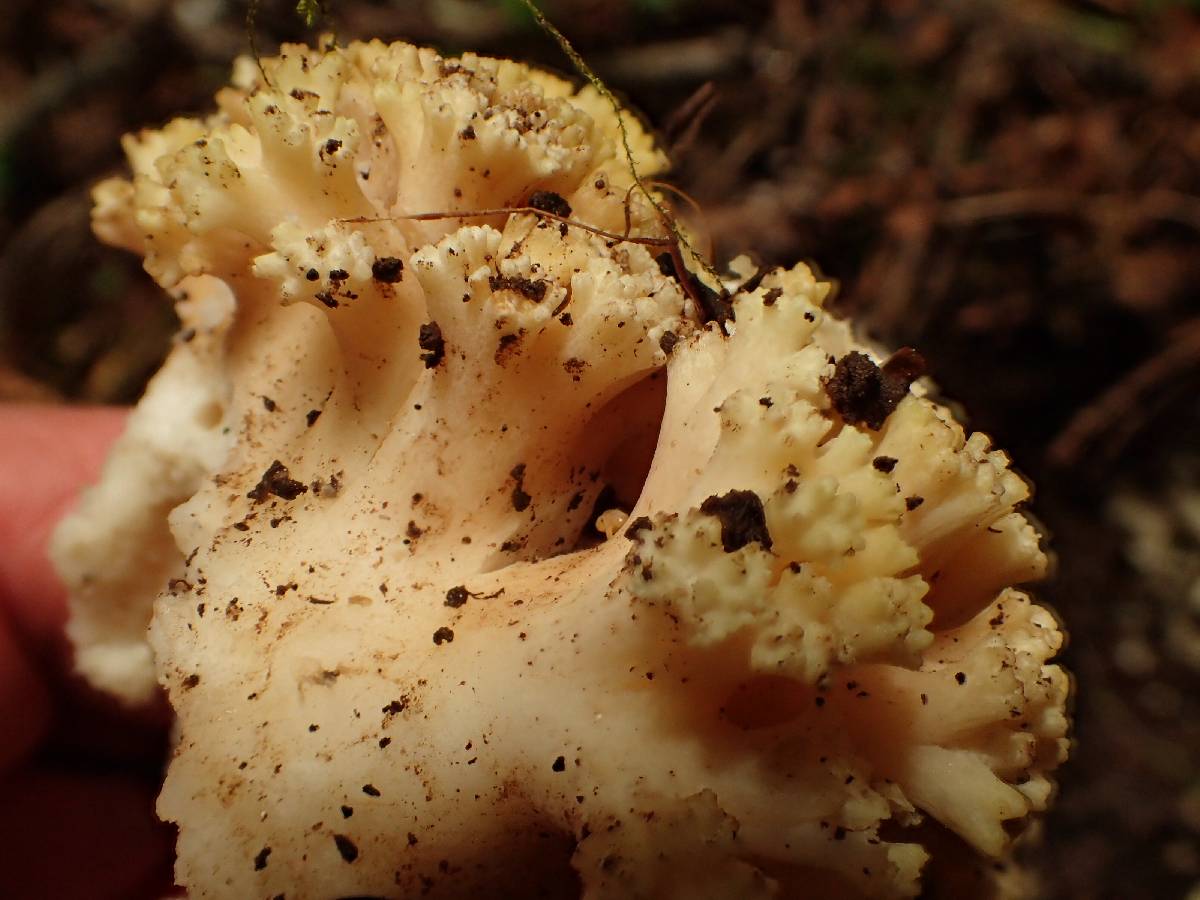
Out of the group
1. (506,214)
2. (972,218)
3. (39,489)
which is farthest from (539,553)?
(972,218)

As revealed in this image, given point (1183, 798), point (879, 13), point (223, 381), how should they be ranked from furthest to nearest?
point (879, 13), point (1183, 798), point (223, 381)

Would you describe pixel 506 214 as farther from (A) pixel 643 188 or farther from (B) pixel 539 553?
(B) pixel 539 553

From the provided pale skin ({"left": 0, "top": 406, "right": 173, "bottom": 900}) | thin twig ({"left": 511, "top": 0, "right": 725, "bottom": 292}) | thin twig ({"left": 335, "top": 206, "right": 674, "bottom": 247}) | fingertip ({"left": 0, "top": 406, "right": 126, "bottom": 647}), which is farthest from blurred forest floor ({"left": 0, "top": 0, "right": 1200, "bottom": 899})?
thin twig ({"left": 335, "top": 206, "right": 674, "bottom": 247})

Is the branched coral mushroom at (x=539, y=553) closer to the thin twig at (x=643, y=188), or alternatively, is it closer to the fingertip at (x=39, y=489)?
the thin twig at (x=643, y=188)

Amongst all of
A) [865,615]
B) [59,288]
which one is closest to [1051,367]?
[865,615]

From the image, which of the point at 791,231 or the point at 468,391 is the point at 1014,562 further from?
the point at 791,231

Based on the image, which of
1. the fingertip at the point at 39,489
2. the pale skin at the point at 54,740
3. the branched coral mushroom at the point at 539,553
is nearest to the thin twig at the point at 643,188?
the branched coral mushroom at the point at 539,553
